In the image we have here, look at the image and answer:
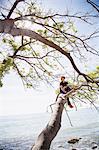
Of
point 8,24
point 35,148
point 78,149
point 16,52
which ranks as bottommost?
point 78,149

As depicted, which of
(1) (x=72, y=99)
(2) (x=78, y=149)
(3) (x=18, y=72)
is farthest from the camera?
(2) (x=78, y=149)

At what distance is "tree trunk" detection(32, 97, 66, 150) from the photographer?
513 cm

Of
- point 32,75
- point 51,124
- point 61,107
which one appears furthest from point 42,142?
point 32,75

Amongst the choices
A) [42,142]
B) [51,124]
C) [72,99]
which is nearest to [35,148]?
[42,142]

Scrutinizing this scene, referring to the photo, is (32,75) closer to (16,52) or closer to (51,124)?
(16,52)

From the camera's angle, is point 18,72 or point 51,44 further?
point 18,72

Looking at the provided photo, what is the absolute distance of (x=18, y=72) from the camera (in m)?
13.5

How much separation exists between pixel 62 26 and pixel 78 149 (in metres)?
29.7

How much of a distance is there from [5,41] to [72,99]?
4329 millimetres

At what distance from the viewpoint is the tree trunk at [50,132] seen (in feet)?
16.8

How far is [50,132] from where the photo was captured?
568 centimetres

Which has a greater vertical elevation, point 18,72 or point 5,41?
point 5,41

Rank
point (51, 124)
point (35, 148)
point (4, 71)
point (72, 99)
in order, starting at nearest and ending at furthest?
point (35, 148) < point (51, 124) < point (72, 99) < point (4, 71)

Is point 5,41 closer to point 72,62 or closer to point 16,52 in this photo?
point 16,52
